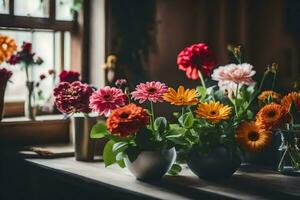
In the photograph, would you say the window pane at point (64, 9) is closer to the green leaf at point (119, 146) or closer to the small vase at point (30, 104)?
the small vase at point (30, 104)

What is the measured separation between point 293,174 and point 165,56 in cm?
152

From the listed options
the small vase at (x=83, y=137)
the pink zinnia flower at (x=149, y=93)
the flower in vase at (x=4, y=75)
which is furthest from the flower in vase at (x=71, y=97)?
the flower in vase at (x=4, y=75)

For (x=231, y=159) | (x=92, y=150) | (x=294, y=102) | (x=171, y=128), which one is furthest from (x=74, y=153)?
(x=294, y=102)

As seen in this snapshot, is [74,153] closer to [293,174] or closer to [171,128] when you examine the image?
[171,128]

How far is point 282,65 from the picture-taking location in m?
4.43

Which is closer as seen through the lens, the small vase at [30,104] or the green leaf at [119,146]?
the green leaf at [119,146]

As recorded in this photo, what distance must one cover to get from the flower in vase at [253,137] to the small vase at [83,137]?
0.75m

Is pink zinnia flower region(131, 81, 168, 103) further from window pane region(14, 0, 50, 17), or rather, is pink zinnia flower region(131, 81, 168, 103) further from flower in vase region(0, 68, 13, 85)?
window pane region(14, 0, 50, 17)

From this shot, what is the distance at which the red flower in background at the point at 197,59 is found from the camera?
7.70ft

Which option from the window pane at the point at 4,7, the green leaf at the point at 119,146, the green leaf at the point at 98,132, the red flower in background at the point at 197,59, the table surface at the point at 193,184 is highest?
the window pane at the point at 4,7

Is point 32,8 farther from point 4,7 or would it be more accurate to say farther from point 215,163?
point 215,163

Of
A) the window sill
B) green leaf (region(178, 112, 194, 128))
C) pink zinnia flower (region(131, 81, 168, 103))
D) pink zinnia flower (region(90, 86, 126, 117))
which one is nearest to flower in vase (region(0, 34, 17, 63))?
the window sill

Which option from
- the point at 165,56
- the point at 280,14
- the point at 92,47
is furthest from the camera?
the point at 280,14

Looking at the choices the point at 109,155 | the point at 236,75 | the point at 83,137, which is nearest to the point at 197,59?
the point at 236,75
